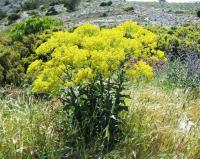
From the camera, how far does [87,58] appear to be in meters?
4.85

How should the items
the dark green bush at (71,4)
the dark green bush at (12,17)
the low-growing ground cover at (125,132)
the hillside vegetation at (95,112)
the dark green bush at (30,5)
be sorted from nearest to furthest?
the hillside vegetation at (95,112)
the low-growing ground cover at (125,132)
the dark green bush at (12,17)
the dark green bush at (71,4)
the dark green bush at (30,5)

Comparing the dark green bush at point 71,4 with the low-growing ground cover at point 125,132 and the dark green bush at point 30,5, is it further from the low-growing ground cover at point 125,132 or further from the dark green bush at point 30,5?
the low-growing ground cover at point 125,132

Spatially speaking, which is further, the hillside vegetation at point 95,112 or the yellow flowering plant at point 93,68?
the hillside vegetation at point 95,112

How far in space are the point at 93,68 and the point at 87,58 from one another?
12 centimetres

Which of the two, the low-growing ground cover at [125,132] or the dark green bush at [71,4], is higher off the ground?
the low-growing ground cover at [125,132]

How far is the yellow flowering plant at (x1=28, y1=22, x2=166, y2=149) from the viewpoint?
15.6 ft

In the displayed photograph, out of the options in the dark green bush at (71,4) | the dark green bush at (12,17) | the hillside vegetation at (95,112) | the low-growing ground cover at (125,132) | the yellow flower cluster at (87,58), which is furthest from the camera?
the dark green bush at (71,4)

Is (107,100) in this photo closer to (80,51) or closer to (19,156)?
(80,51)

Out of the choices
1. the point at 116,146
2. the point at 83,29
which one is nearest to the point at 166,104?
the point at 116,146

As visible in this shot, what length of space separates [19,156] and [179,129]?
6.58ft

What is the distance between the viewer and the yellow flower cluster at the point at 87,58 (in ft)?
15.5

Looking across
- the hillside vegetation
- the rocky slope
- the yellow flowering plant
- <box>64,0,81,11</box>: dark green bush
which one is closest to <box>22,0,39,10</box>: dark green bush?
the rocky slope

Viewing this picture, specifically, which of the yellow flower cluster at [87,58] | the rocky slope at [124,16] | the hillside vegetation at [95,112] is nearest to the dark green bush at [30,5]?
the rocky slope at [124,16]

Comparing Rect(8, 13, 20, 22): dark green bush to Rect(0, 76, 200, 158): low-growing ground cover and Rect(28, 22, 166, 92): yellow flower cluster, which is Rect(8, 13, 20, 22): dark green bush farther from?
Rect(28, 22, 166, 92): yellow flower cluster
